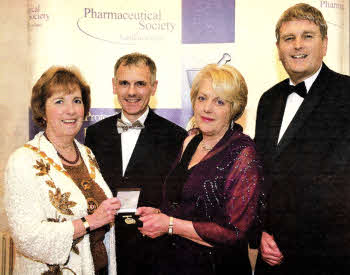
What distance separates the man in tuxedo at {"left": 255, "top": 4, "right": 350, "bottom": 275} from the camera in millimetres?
2219

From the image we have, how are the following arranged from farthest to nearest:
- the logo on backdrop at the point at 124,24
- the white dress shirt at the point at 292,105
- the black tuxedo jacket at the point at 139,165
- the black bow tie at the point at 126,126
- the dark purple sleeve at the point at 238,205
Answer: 1. the logo on backdrop at the point at 124,24
2. the black bow tie at the point at 126,126
3. the black tuxedo jacket at the point at 139,165
4. the white dress shirt at the point at 292,105
5. the dark purple sleeve at the point at 238,205

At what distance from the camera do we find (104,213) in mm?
2074

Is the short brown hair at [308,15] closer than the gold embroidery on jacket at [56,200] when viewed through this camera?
No

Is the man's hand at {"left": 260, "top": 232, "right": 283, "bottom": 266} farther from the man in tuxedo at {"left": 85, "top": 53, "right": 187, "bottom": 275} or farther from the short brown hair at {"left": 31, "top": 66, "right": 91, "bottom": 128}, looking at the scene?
the short brown hair at {"left": 31, "top": 66, "right": 91, "bottom": 128}

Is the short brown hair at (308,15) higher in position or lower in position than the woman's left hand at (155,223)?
higher

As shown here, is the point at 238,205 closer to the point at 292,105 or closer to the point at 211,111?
the point at 211,111

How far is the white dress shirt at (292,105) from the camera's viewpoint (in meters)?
2.38

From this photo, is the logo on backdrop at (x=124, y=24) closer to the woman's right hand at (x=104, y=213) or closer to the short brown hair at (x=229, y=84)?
the short brown hair at (x=229, y=84)

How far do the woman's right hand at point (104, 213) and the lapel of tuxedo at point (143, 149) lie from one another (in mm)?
599

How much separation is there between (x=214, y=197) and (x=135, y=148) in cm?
86

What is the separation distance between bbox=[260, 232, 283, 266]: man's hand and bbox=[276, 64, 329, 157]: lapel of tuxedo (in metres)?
0.55

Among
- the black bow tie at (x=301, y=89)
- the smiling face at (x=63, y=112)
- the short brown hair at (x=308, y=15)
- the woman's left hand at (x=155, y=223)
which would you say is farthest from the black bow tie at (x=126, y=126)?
the short brown hair at (x=308, y=15)

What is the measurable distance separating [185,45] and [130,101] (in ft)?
3.92

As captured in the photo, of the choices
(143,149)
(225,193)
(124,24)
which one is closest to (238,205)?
(225,193)
